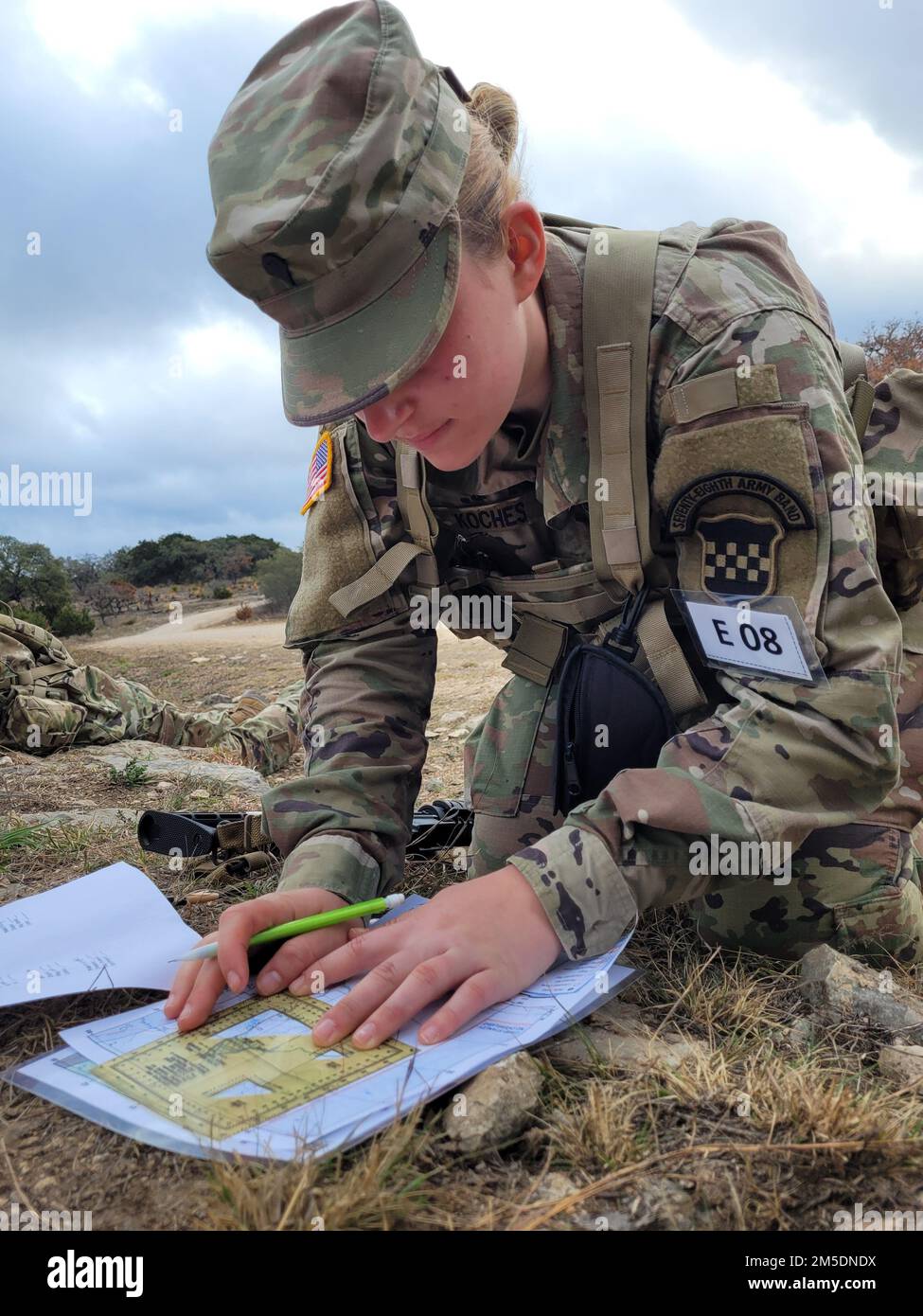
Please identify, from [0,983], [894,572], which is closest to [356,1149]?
[0,983]

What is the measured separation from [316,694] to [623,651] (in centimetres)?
76

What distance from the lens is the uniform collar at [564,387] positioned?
2.01 meters

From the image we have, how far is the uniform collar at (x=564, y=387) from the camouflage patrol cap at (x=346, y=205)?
1.34 feet

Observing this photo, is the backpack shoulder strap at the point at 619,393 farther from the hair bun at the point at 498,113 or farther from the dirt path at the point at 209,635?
the dirt path at the point at 209,635

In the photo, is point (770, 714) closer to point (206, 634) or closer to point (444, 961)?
point (444, 961)

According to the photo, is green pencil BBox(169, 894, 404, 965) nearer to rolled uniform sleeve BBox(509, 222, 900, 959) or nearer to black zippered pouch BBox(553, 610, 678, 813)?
rolled uniform sleeve BBox(509, 222, 900, 959)

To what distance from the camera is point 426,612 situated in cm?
241

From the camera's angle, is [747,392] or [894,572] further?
[894,572]

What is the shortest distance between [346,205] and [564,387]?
663 mm

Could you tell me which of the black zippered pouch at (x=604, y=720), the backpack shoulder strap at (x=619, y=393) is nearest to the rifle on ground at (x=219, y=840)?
the black zippered pouch at (x=604, y=720)

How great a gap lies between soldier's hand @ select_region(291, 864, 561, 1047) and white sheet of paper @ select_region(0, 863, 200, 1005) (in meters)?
0.33

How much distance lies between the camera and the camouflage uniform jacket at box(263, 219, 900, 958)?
164 cm

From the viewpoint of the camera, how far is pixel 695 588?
6.17ft
